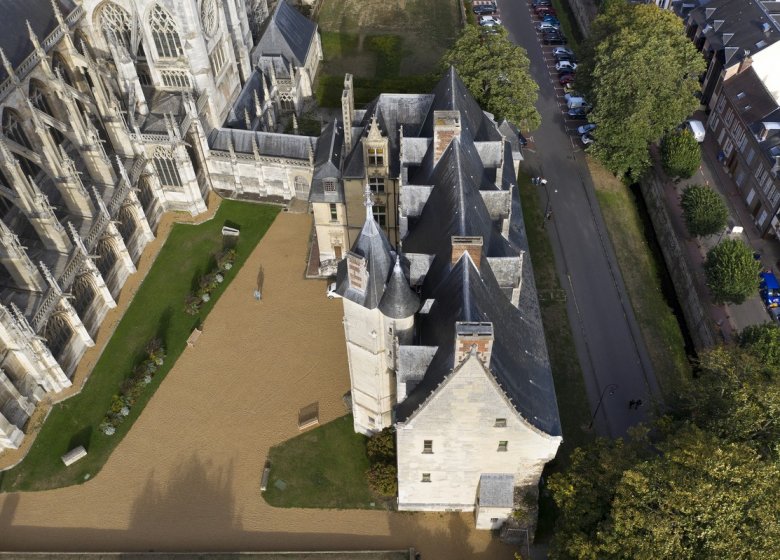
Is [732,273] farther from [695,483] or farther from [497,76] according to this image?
[497,76]

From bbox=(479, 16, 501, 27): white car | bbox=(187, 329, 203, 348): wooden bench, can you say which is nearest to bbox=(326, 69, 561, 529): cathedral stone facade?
bbox=(187, 329, 203, 348): wooden bench

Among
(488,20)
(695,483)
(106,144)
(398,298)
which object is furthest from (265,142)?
(488,20)

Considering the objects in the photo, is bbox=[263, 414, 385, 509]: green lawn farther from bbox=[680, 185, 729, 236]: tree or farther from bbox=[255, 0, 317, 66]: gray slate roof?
bbox=[255, 0, 317, 66]: gray slate roof

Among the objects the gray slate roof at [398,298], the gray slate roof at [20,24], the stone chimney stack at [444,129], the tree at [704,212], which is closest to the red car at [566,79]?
the tree at [704,212]

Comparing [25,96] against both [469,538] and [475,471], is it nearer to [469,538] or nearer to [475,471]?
[475,471]

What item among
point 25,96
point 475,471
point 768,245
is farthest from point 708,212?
point 25,96

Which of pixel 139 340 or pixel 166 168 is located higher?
pixel 166 168

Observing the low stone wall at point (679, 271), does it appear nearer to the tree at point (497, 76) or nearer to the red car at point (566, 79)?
the tree at point (497, 76)
